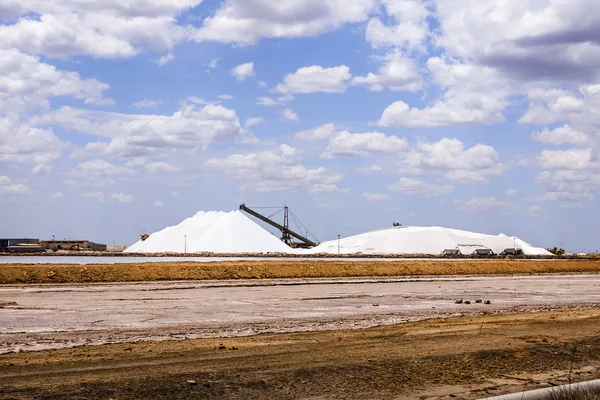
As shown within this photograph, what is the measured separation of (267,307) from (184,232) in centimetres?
11554

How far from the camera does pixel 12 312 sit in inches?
896

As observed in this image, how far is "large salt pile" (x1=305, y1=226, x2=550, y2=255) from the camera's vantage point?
→ 445 ft

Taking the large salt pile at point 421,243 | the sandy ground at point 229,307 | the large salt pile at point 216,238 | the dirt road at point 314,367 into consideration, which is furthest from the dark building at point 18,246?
the dirt road at point 314,367

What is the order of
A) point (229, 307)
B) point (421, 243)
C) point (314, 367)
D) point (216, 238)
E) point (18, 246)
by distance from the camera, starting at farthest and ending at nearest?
point (18, 246), point (421, 243), point (216, 238), point (229, 307), point (314, 367)

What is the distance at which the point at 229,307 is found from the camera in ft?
84.3

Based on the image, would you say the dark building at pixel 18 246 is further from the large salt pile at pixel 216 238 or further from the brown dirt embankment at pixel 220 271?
the brown dirt embankment at pixel 220 271

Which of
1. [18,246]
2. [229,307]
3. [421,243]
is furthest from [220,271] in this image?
[18,246]

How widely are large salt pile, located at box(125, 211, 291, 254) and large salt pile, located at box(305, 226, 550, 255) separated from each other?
10470 mm

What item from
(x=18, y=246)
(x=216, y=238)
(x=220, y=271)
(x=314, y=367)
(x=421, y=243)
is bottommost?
(x=314, y=367)

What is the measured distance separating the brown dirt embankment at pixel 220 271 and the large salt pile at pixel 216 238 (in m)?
67.4

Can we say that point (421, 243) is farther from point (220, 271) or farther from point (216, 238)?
point (220, 271)

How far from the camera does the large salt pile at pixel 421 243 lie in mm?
135750

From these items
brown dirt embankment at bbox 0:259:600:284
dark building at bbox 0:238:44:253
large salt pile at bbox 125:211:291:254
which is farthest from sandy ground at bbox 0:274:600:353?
dark building at bbox 0:238:44:253

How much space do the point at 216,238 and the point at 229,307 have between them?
10415 centimetres
